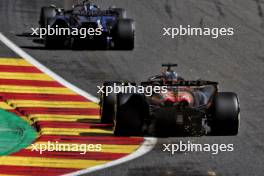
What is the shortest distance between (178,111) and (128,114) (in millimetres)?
1030

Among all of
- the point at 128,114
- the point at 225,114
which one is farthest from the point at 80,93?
the point at 225,114

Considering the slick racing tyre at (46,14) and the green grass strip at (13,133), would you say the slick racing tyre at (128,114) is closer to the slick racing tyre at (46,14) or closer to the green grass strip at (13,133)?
the green grass strip at (13,133)

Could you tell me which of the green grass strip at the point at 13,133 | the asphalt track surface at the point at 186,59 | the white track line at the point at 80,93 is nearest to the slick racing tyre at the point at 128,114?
the white track line at the point at 80,93

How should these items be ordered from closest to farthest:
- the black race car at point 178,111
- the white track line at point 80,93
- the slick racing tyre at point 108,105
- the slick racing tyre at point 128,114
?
the white track line at point 80,93 < the black race car at point 178,111 < the slick racing tyre at point 128,114 < the slick racing tyre at point 108,105

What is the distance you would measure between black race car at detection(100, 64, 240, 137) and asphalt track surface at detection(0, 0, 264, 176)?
1.06ft

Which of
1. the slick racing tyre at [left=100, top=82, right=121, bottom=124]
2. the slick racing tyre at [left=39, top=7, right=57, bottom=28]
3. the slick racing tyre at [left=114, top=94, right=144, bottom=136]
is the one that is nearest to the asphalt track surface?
the slick racing tyre at [left=114, top=94, right=144, bottom=136]

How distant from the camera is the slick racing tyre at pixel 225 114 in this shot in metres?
20.0

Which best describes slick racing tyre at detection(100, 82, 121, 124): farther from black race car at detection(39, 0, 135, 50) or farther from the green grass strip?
black race car at detection(39, 0, 135, 50)

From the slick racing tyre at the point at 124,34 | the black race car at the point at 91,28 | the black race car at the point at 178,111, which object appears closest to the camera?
the black race car at the point at 178,111

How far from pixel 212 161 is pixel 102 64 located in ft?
39.0

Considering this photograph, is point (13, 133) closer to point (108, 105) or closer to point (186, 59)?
point (108, 105)

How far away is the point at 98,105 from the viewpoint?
24188 millimetres

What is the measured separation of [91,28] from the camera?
3034 cm

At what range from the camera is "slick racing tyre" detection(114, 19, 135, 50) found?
3106cm
